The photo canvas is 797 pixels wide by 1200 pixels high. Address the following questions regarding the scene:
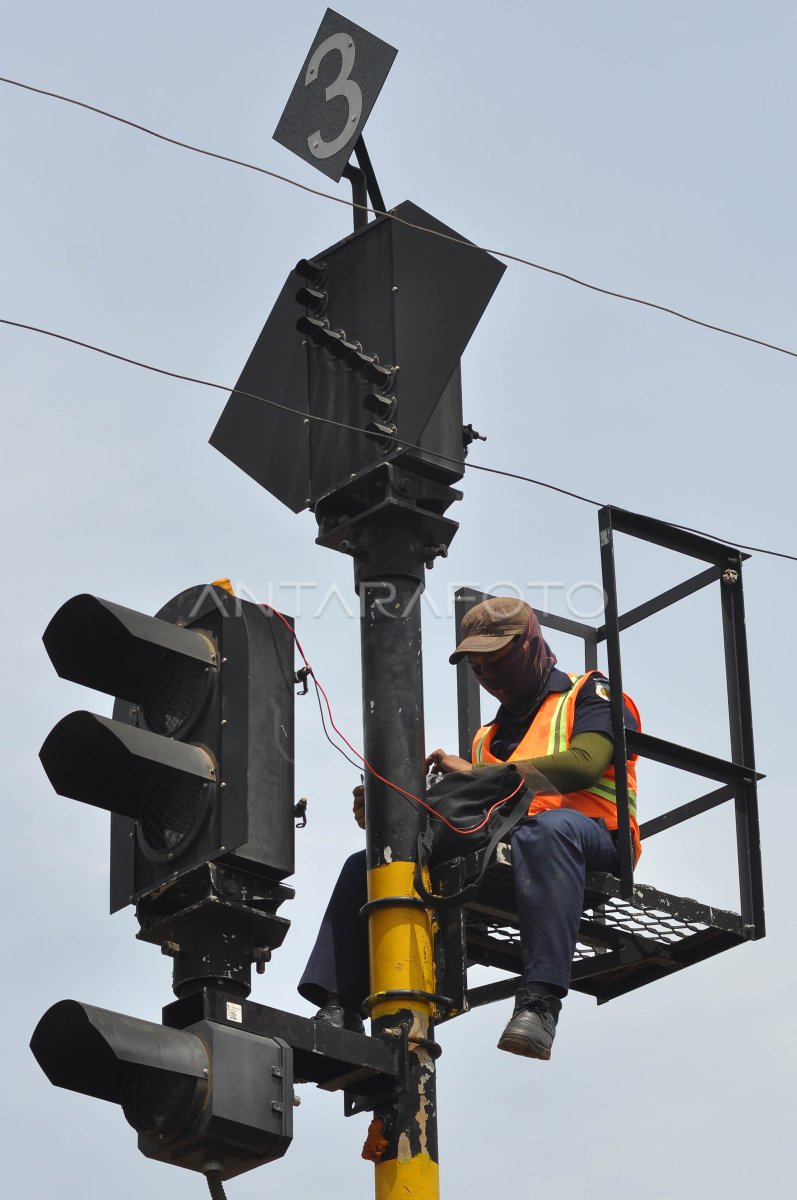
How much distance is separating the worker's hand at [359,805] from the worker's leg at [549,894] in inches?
26.8

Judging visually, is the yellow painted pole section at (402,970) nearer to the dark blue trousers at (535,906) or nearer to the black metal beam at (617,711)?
the dark blue trousers at (535,906)

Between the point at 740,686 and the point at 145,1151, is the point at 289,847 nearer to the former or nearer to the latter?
the point at 145,1151

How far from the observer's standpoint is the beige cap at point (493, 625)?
8864 mm

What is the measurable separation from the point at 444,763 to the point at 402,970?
38.6 inches

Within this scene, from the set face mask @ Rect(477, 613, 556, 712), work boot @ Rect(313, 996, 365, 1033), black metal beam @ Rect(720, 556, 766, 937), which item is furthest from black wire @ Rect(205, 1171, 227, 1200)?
face mask @ Rect(477, 613, 556, 712)

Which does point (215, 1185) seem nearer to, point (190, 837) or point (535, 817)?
point (190, 837)

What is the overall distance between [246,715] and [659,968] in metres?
2.85

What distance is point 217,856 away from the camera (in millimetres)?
6480

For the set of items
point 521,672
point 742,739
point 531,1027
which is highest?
point 521,672

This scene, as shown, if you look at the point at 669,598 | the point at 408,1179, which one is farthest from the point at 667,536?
the point at 408,1179

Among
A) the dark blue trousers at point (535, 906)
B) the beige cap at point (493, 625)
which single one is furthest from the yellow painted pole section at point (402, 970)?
the beige cap at point (493, 625)

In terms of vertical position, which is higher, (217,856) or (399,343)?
(399,343)

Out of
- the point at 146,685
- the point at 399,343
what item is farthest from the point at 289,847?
the point at 399,343

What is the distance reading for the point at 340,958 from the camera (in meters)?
8.09
